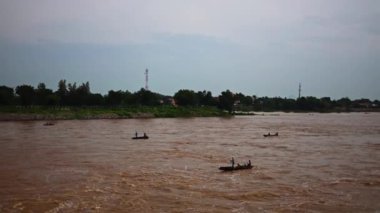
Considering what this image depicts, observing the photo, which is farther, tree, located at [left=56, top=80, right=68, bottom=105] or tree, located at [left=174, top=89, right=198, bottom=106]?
tree, located at [left=174, top=89, right=198, bottom=106]

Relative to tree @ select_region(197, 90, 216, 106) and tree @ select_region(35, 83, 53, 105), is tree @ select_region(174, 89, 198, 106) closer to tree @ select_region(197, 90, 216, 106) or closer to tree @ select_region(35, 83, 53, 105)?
tree @ select_region(197, 90, 216, 106)

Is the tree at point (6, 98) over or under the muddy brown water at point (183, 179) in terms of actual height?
over

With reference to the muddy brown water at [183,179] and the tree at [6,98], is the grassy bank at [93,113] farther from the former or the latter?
the muddy brown water at [183,179]

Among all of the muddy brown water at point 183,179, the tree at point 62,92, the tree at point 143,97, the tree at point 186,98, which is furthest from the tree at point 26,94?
the muddy brown water at point 183,179

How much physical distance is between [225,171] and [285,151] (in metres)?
11.6

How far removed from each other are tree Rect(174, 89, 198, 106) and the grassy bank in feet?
19.8

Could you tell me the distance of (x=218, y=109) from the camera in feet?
364

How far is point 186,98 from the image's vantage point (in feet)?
365

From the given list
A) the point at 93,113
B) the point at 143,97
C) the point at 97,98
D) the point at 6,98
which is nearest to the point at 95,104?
the point at 97,98

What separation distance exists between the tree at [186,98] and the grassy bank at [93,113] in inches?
237

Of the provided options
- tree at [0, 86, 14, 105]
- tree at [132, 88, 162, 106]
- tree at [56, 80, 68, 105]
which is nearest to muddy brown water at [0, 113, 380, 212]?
tree at [0, 86, 14, 105]

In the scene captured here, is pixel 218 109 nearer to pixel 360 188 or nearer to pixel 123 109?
pixel 123 109

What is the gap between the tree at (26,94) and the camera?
271ft

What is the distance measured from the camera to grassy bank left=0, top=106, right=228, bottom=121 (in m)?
70.2
